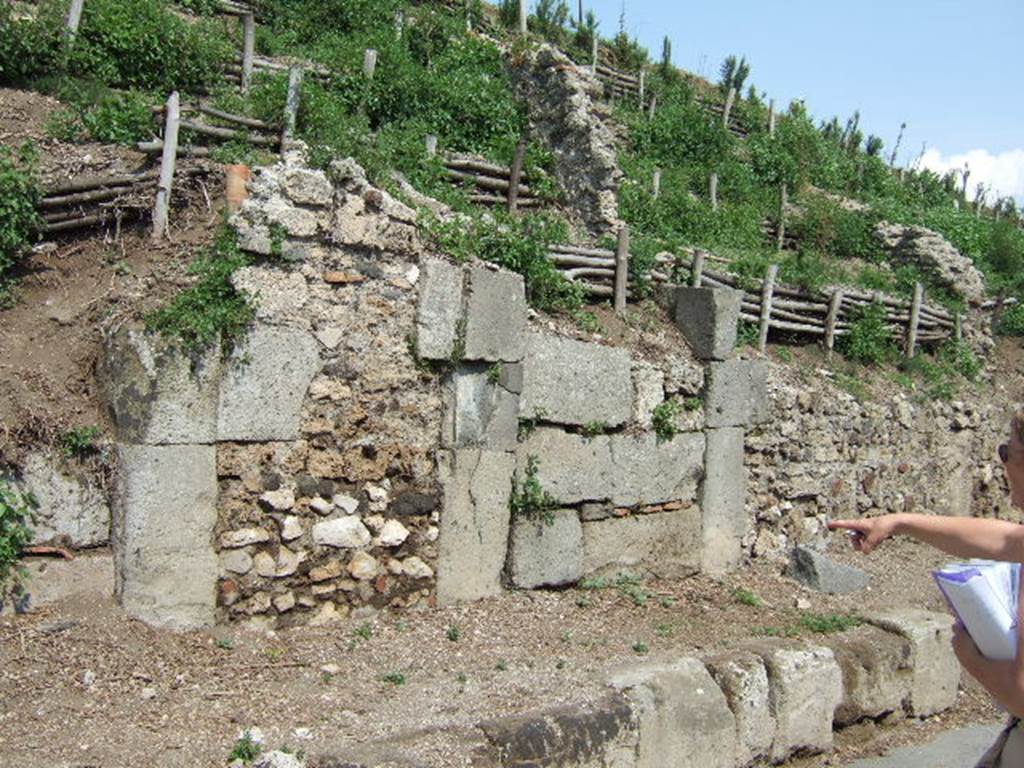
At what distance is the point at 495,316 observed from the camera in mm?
5836

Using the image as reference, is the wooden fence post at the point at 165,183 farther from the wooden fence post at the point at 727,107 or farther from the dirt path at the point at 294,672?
the wooden fence post at the point at 727,107

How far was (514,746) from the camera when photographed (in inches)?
166

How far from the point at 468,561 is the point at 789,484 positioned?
3.45m

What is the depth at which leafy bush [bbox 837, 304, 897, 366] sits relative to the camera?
Answer: 9.72 m

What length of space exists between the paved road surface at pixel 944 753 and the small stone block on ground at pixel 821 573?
1.34m

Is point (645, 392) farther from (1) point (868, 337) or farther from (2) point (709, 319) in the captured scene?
(1) point (868, 337)

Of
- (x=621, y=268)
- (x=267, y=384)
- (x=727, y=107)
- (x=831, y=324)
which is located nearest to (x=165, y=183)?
(x=267, y=384)

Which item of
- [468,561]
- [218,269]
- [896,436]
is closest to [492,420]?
[468,561]

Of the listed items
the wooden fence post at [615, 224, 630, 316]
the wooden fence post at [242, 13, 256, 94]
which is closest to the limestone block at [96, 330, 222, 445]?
the wooden fence post at [615, 224, 630, 316]

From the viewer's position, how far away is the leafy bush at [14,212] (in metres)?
4.92

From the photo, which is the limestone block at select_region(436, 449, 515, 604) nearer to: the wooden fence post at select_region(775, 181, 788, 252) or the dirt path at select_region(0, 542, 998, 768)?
the dirt path at select_region(0, 542, 998, 768)

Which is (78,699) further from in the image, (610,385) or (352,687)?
(610,385)

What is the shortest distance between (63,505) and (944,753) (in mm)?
5288

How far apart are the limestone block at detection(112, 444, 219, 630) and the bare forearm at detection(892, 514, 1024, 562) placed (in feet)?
10.8
